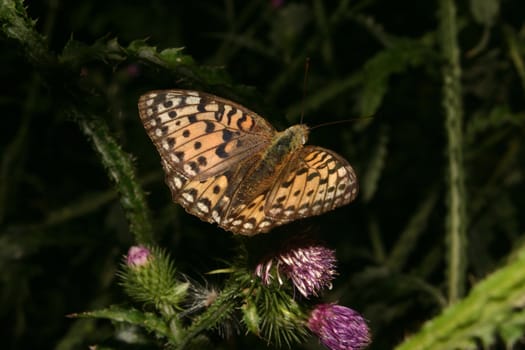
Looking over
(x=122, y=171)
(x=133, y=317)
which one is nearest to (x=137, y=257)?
(x=122, y=171)

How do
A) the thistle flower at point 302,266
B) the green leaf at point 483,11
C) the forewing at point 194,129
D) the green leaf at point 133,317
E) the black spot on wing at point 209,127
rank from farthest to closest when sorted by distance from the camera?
the green leaf at point 483,11
the black spot on wing at point 209,127
the forewing at point 194,129
the thistle flower at point 302,266
the green leaf at point 133,317

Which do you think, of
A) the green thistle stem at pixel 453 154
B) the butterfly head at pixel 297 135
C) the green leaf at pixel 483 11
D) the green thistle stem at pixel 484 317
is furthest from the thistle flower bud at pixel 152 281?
the green leaf at pixel 483 11

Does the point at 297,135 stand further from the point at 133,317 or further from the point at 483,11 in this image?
the point at 483,11

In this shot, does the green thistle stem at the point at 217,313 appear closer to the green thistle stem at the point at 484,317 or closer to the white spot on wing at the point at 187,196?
the white spot on wing at the point at 187,196

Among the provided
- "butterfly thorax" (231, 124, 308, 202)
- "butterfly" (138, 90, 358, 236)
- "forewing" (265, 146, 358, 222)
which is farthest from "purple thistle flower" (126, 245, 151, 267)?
"forewing" (265, 146, 358, 222)

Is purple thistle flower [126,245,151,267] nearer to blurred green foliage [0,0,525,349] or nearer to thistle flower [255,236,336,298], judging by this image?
blurred green foliage [0,0,525,349]

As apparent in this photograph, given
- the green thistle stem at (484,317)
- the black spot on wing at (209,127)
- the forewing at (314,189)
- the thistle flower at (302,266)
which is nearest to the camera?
the green thistle stem at (484,317)

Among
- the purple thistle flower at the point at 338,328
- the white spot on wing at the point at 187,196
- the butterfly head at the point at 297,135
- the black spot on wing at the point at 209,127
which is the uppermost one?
the black spot on wing at the point at 209,127
